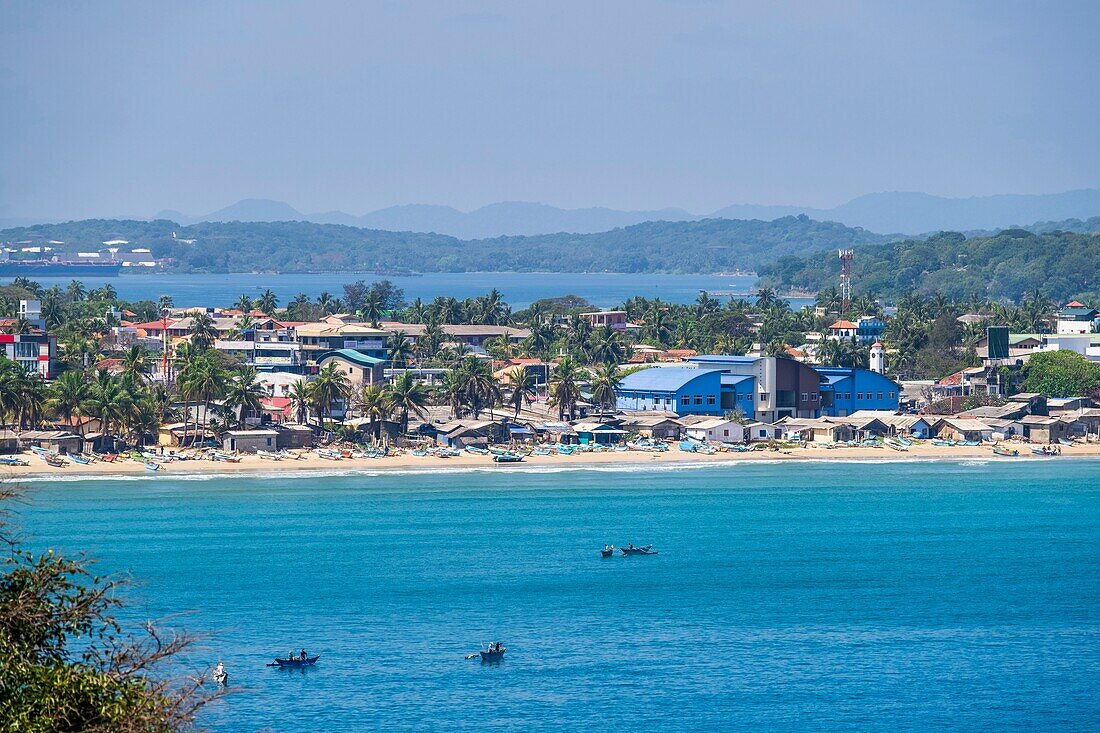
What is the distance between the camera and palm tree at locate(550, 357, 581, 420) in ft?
282

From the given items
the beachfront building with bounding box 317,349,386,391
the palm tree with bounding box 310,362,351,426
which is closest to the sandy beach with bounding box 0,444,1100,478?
the palm tree with bounding box 310,362,351,426

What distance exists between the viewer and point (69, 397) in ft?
247

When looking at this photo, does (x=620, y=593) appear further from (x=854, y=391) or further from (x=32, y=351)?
(x=32, y=351)

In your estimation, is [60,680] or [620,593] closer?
[60,680]

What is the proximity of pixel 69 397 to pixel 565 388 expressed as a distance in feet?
80.0

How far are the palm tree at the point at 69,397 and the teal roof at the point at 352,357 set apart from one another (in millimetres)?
21434

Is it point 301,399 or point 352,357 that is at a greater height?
point 352,357

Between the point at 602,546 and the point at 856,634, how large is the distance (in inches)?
581

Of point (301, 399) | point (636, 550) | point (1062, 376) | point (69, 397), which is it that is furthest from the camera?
point (1062, 376)

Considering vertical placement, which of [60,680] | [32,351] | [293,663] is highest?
[32,351]

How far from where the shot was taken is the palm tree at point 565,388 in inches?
3381

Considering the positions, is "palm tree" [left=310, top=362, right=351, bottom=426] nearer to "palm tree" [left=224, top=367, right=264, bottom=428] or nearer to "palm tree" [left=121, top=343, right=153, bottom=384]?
"palm tree" [left=224, top=367, right=264, bottom=428]

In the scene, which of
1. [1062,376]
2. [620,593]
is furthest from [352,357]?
[620,593]

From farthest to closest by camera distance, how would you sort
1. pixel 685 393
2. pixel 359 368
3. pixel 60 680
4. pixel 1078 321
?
pixel 1078 321 → pixel 359 368 → pixel 685 393 → pixel 60 680
